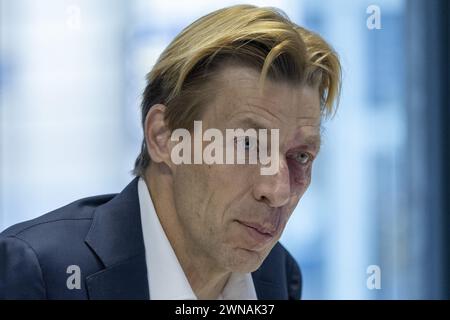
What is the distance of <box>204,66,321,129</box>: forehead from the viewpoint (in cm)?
104

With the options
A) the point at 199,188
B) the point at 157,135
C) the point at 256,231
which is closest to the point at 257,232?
the point at 256,231

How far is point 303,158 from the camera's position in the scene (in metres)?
1.11

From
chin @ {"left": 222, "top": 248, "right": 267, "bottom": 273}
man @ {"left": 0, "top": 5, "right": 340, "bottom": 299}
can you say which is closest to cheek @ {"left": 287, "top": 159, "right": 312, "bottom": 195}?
man @ {"left": 0, "top": 5, "right": 340, "bottom": 299}

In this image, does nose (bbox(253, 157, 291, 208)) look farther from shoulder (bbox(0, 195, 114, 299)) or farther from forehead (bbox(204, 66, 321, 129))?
shoulder (bbox(0, 195, 114, 299))

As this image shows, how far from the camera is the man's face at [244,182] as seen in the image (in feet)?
3.42

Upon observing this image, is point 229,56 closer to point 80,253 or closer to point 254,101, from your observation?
point 254,101

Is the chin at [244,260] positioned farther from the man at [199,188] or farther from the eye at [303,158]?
the eye at [303,158]

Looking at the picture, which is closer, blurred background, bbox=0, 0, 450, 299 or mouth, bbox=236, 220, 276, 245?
mouth, bbox=236, 220, 276, 245

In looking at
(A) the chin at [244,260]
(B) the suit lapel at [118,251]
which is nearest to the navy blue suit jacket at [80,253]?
(B) the suit lapel at [118,251]

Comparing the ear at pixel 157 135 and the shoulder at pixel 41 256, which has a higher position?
the ear at pixel 157 135

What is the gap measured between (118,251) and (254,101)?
29cm

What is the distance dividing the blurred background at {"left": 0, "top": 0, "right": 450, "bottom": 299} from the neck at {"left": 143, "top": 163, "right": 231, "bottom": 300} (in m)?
0.10

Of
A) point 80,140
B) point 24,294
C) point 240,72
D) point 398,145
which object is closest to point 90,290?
point 24,294
